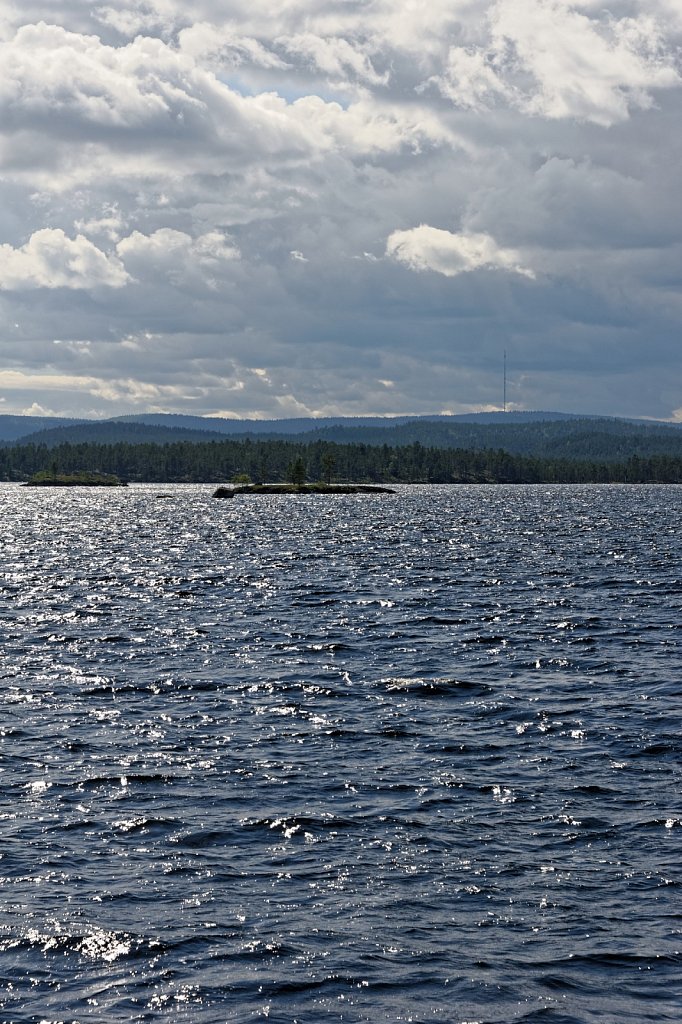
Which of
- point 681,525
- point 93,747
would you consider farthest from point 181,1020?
point 681,525

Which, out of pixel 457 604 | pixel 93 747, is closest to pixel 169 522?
pixel 457 604

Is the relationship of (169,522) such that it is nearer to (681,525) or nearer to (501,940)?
(681,525)

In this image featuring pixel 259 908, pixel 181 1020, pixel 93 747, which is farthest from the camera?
pixel 93 747

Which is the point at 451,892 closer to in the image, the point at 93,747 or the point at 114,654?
the point at 93,747

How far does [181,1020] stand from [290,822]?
29.4ft

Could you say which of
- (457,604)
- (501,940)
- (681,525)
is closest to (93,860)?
(501,940)

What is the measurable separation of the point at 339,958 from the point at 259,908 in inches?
102

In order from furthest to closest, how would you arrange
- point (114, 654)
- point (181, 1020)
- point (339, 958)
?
point (114, 654), point (339, 958), point (181, 1020)

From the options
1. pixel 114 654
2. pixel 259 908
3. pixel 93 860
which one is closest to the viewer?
pixel 259 908

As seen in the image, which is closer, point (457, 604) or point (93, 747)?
point (93, 747)

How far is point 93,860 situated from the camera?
23281mm

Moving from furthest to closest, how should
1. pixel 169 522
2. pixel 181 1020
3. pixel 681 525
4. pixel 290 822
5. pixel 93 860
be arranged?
pixel 169 522 → pixel 681 525 → pixel 290 822 → pixel 93 860 → pixel 181 1020

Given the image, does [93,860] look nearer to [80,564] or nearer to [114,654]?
[114,654]

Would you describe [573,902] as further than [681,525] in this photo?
No
